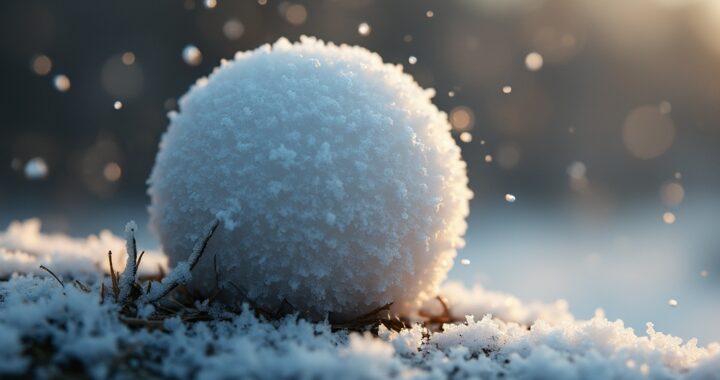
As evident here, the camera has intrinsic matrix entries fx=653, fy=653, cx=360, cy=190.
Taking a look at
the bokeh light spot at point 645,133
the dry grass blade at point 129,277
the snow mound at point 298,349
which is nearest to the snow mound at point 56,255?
the snow mound at point 298,349

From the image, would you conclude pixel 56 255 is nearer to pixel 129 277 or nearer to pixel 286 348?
pixel 129 277

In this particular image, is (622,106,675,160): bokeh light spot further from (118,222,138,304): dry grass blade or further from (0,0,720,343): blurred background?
(118,222,138,304): dry grass blade

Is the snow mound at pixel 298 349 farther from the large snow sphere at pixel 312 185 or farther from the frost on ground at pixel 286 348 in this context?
the large snow sphere at pixel 312 185

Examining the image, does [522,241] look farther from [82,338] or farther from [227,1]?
[82,338]

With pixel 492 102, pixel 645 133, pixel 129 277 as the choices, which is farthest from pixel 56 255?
pixel 645 133

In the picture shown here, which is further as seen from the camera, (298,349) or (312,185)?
(312,185)

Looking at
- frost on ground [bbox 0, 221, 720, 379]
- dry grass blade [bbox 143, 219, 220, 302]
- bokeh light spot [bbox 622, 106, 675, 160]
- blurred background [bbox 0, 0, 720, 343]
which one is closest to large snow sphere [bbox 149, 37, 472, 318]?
dry grass blade [bbox 143, 219, 220, 302]
